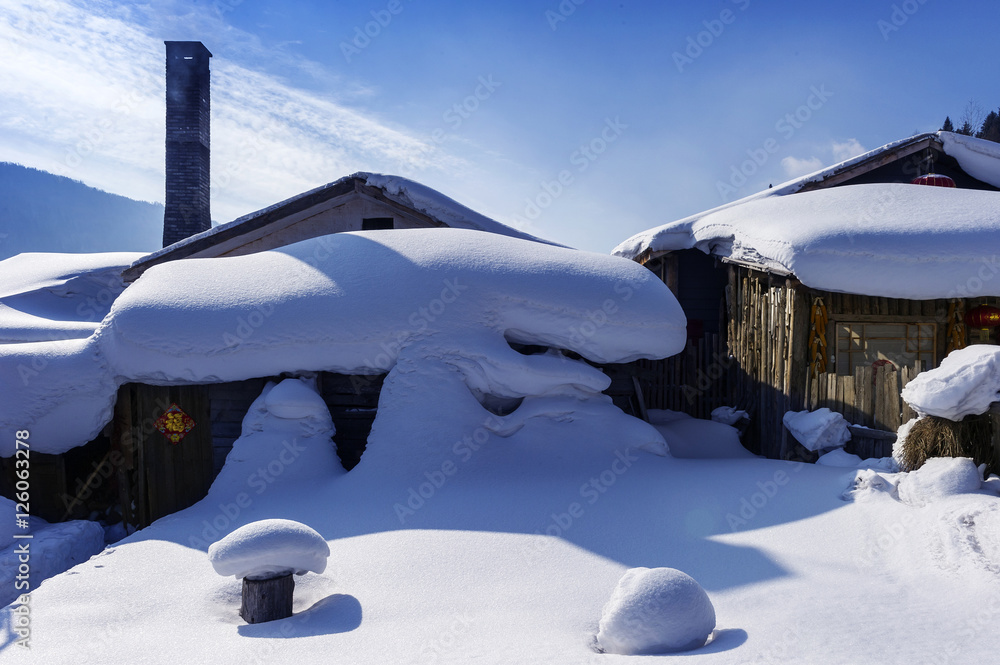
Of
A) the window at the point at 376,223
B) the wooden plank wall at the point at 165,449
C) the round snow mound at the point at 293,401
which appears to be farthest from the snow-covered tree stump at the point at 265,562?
the window at the point at 376,223

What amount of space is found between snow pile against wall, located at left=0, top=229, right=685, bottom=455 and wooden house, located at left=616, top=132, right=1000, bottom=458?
156cm

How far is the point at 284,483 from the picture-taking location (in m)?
6.09

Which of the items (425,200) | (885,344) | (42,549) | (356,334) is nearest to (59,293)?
(425,200)

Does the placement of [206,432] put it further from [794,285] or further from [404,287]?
[794,285]

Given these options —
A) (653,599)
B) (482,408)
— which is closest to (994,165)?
(482,408)

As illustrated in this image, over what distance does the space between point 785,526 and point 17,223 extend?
4032 inches

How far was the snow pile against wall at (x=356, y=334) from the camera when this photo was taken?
6273 millimetres

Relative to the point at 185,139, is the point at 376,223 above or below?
below

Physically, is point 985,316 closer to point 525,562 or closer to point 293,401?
point 525,562

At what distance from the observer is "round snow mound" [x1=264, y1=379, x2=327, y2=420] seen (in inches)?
243

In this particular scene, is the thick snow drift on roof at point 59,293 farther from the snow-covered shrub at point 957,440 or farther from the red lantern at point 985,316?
the red lantern at point 985,316

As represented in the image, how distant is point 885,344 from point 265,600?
26.1 feet

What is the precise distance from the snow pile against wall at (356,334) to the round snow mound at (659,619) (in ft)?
10.1

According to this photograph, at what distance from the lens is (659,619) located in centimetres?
318
